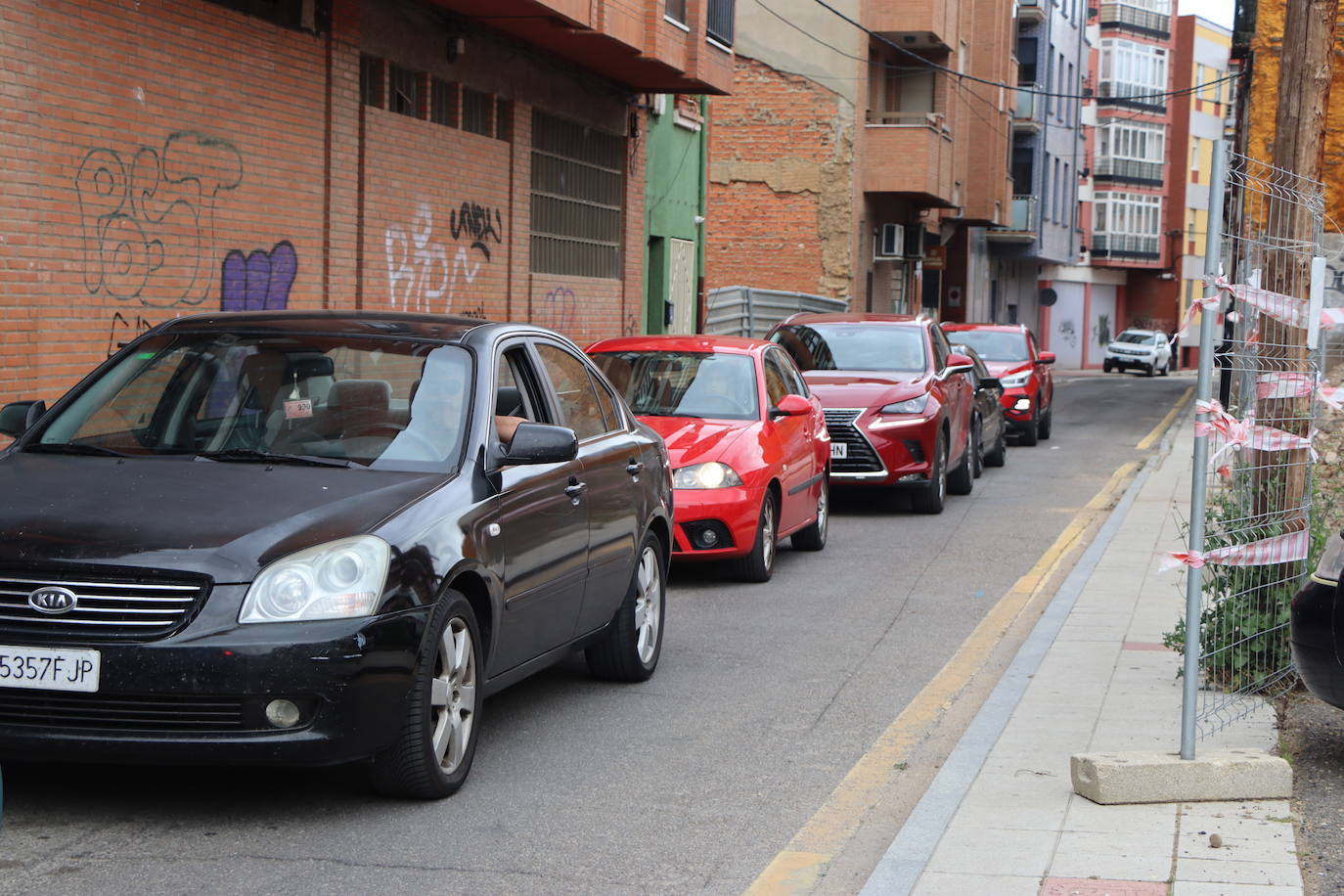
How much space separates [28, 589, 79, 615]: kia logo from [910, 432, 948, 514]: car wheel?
11016 mm

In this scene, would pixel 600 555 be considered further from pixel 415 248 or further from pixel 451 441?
pixel 415 248

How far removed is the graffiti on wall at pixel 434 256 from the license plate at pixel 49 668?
11.5m

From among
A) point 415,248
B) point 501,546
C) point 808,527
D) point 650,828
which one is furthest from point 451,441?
point 415,248

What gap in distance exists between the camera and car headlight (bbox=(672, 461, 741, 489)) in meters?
10.7

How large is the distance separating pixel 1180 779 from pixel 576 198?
16.8 meters

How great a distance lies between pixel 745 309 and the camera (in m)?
31.0

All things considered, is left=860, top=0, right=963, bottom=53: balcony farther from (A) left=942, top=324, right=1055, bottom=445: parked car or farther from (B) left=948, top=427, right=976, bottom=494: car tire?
(B) left=948, top=427, right=976, bottom=494: car tire

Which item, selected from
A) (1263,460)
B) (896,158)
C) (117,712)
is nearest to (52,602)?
(117,712)

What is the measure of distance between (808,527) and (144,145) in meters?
5.59

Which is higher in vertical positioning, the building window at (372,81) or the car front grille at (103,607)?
A: the building window at (372,81)

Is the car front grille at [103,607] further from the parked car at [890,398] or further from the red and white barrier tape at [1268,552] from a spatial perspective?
the parked car at [890,398]

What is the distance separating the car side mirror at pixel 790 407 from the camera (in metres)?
11.3

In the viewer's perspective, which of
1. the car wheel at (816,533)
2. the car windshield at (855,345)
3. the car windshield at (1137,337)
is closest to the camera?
the car wheel at (816,533)

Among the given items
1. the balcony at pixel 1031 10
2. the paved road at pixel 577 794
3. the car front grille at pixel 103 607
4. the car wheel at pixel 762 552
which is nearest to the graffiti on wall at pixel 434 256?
the car wheel at pixel 762 552
